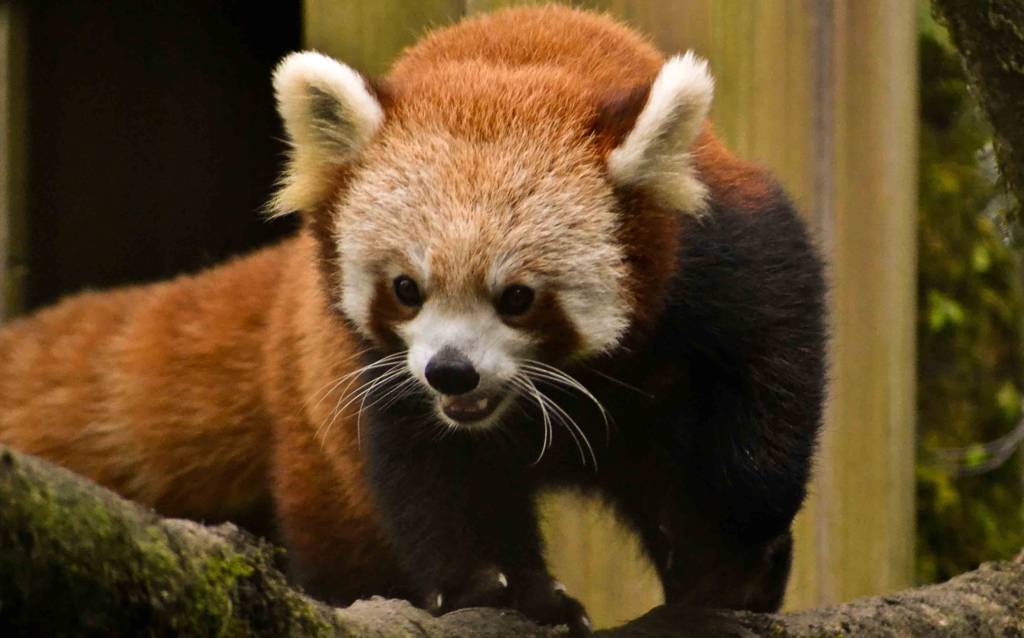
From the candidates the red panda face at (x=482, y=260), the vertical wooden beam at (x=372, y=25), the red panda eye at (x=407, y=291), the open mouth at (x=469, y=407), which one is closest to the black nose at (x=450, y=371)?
the red panda face at (x=482, y=260)

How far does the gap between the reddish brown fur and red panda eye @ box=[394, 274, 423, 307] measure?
8 cm

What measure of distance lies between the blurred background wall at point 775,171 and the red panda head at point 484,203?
48.2 inches

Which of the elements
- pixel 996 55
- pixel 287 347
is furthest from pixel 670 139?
pixel 287 347

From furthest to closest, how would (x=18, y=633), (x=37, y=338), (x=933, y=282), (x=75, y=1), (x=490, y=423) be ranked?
(x=933, y=282) → (x=75, y=1) → (x=37, y=338) → (x=490, y=423) → (x=18, y=633)

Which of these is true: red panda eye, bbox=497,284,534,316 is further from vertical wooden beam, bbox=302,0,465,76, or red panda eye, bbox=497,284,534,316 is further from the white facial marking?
vertical wooden beam, bbox=302,0,465,76

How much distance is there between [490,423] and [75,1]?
391 centimetres

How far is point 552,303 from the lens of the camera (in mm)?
3301

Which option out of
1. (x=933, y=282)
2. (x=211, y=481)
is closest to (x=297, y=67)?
(x=211, y=481)

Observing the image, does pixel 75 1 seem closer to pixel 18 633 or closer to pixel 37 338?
pixel 37 338

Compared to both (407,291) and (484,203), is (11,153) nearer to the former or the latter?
(407,291)

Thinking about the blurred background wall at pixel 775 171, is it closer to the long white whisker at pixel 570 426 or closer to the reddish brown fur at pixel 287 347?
the long white whisker at pixel 570 426

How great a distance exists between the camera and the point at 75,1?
6340 millimetres

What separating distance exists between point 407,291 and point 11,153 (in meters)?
3.42

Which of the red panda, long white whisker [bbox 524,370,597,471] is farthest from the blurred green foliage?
long white whisker [bbox 524,370,597,471]
